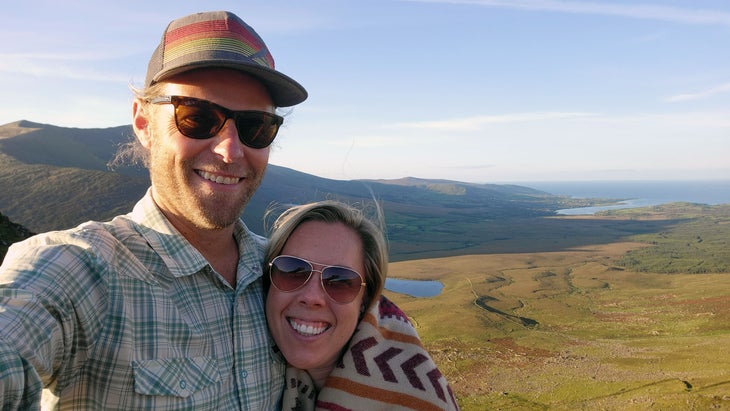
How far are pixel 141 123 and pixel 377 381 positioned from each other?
228 cm

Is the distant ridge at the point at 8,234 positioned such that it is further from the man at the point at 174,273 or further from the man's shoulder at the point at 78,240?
the man's shoulder at the point at 78,240

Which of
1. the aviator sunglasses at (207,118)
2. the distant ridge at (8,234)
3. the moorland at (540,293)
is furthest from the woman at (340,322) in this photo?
the distant ridge at (8,234)

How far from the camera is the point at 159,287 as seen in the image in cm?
256

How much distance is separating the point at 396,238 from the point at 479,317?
80.1m

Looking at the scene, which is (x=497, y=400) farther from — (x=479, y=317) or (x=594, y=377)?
(x=479, y=317)

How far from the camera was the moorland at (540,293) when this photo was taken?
33.5 m

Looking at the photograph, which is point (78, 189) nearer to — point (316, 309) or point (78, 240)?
point (316, 309)

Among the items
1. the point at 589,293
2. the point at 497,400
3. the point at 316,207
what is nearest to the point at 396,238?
the point at 589,293

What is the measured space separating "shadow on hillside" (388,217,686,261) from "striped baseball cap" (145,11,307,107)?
106 m

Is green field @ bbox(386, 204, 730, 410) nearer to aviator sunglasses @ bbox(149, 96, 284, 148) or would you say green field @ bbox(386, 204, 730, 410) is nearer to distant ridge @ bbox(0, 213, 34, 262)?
distant ridge @ bbox(0, 213, 34, 262)

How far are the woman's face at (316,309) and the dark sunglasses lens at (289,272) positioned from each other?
45 millimetres

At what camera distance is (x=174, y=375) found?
2410 mm

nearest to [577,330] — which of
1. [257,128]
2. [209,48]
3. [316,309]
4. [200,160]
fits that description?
[316,309]

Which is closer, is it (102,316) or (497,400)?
(102,316)
